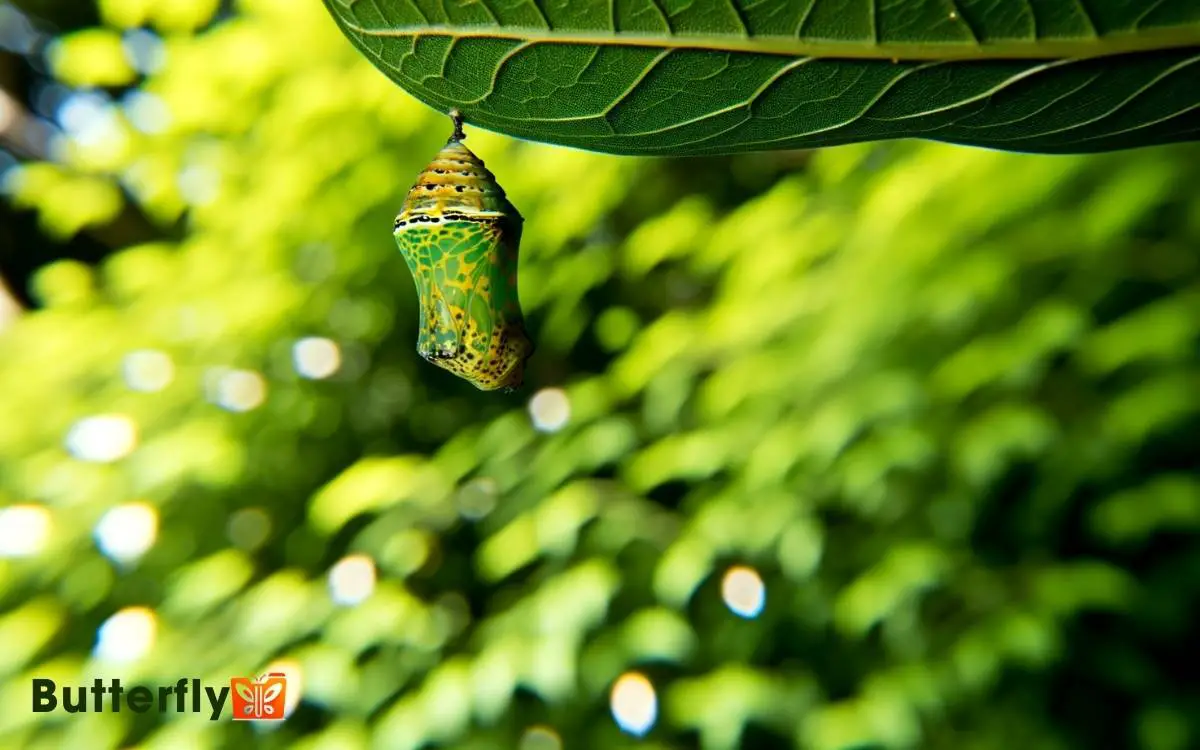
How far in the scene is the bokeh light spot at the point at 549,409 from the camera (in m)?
1.71

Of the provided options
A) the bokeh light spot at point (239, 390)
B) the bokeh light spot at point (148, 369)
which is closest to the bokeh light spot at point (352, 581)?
the bokeh light spot at point (239, 390)

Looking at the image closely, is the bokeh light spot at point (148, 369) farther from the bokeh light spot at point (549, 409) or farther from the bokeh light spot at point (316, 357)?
the bokeh light spot at point (549, 409)

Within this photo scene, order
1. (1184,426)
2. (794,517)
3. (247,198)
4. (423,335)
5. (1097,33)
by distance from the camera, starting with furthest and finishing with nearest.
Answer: (247,198)
(794,517)
(1184,426)
(423,335)
(1097,33)

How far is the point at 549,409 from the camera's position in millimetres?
1740

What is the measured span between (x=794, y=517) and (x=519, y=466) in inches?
19.4

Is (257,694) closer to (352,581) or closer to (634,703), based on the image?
(352,581)

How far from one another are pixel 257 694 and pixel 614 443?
27.6 inches

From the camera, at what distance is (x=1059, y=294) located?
51.4 inches

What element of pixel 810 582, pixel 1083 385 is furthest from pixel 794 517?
pixel 1083 385

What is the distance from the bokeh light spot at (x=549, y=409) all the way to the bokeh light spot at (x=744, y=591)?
40 cm

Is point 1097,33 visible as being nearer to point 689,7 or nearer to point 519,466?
point 689,7

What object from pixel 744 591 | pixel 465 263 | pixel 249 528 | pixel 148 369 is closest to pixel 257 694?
pixel 249 528

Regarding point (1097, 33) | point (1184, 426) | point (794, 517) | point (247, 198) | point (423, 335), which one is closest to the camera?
point (1097, 33)

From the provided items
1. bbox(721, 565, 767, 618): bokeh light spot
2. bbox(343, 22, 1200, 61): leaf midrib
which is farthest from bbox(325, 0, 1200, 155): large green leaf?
bbox(721, 565, 767, 618): bokeh light spot
